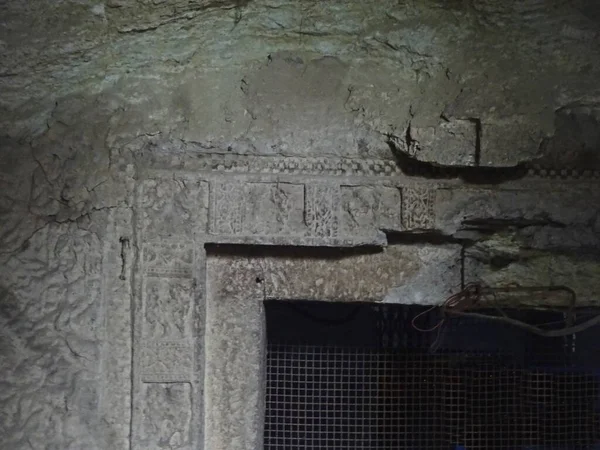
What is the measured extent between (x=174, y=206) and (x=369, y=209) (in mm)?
573

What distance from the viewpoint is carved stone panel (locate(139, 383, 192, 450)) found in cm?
196

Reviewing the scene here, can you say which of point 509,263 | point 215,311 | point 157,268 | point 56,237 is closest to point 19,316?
point 56,237

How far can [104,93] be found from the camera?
2.00m

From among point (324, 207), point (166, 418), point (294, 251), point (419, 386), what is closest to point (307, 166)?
point (324, 207)

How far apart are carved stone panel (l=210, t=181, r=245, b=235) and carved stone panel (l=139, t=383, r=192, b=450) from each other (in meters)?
0.48

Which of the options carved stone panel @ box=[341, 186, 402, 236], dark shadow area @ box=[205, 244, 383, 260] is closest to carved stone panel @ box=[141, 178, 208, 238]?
dark shadow area @ box=[205, 244, 383, 260]

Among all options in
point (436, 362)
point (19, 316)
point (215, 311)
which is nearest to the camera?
point (19, 316)

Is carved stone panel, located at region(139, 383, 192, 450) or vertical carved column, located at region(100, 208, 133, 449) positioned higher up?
vertical carved column, located at region(100, 208, 133, 449)

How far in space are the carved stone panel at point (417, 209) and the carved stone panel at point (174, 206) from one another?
1.93 ft

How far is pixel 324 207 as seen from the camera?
200 centimetres

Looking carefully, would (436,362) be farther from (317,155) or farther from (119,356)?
(119,356)

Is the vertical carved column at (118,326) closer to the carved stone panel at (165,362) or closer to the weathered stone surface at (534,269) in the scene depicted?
the carved stone panel at (165,362)

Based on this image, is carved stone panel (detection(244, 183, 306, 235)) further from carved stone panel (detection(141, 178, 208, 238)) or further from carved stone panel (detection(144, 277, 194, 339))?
carved stone panel (detection(144, 277, 194, 339))

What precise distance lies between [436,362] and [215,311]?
3.11 feet
